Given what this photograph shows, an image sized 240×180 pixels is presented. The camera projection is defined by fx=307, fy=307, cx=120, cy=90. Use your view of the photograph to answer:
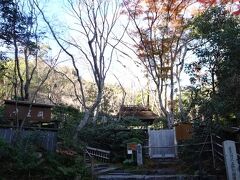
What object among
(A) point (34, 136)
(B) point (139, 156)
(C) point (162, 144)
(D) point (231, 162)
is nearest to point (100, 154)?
(B) point (139, 156)

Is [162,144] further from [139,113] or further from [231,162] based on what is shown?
[139,113]

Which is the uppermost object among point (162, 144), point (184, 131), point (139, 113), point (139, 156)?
point (139, 113)

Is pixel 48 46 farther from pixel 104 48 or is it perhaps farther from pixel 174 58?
pixel 174 58

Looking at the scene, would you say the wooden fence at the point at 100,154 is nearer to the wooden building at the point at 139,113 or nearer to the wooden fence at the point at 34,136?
the wooden fence at the point at 34,136

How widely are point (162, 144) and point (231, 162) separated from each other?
25.1ft

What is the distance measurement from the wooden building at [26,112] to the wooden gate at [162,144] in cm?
749

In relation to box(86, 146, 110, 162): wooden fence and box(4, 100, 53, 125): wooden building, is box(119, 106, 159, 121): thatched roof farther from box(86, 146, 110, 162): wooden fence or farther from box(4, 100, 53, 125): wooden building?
box(4, 100, 53, 125): wooden building

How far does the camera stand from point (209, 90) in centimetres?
1627

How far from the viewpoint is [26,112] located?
773 inches

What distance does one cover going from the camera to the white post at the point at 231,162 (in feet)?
34.6

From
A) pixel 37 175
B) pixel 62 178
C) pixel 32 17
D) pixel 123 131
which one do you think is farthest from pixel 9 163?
pixel 32 17

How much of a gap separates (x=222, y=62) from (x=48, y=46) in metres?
15.1

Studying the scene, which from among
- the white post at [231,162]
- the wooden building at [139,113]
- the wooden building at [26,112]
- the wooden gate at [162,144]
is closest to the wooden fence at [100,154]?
the wooden gate at [162,144]

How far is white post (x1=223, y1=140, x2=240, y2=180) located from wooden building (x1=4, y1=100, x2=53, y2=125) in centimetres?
1198
